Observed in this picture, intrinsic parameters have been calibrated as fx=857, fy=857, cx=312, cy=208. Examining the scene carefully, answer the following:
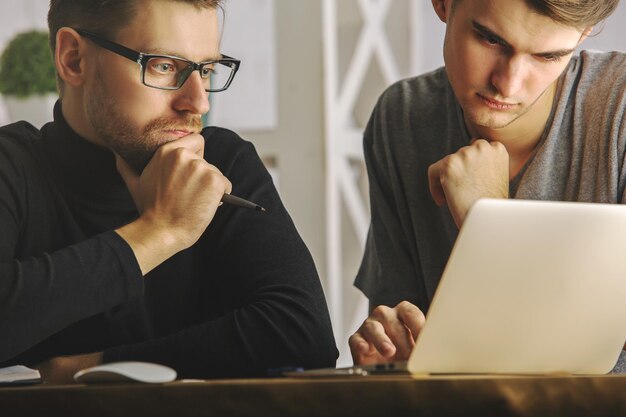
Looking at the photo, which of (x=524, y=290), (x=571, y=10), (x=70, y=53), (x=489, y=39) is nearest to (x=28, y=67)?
(x=70, y=53)

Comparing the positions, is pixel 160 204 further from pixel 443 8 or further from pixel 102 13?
pixel 443 8

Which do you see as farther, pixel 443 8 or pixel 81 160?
pixel 443 8

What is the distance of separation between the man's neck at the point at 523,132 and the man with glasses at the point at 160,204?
35 centimetres

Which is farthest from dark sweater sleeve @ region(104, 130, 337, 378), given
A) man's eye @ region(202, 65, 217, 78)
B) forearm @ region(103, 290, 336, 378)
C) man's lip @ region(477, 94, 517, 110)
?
man's lip @ region(477, 94, 517, 110)

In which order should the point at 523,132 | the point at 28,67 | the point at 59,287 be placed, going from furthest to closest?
the point at 28,67, the point at 523,132, the point at 59,287

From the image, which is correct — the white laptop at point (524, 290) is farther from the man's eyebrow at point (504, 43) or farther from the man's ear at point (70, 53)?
the man's ear at point (70, 53)

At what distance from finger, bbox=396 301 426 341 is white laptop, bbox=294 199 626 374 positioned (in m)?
0.23

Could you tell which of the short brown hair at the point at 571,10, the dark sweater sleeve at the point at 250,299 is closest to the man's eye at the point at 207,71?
the dark sweater sleeve at the point at 250,299

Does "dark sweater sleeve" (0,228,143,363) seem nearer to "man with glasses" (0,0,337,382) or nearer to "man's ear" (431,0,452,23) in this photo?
"man with glasses" (0,0,337,382)

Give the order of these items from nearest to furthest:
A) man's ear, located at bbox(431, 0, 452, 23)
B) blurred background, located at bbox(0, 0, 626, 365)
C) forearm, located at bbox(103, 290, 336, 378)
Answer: forearm, located at bbox(103, 290, 336, 378), man's ear, located at bbox(431, 0, 452, 23), blurred background, located at bbox(0, 0, 626, 365)

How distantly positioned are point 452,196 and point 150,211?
40 cm

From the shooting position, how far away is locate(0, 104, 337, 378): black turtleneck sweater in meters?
1.09

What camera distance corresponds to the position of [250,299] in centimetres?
116

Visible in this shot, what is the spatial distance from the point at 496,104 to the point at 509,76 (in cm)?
5
